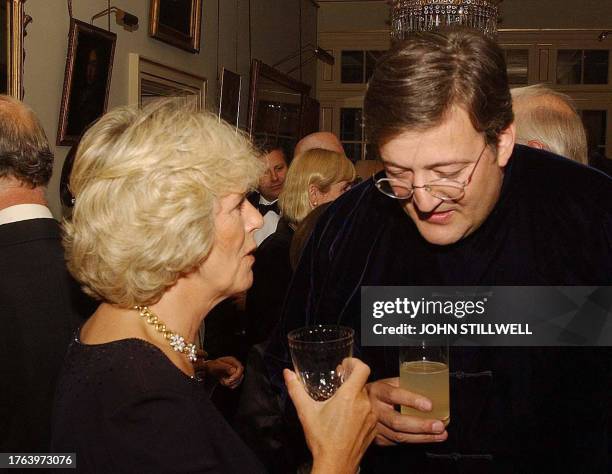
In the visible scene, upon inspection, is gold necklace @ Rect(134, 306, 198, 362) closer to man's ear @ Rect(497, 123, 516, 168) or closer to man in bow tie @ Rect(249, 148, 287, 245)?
man's ear @ Rect(497, 123, 516, 168)

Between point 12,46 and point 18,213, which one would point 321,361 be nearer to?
point 18,213

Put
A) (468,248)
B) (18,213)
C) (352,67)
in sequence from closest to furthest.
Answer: (468,248)
(18,213)
(352,67)

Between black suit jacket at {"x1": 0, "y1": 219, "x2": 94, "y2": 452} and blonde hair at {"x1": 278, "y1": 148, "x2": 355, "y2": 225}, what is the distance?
1563 millimetres

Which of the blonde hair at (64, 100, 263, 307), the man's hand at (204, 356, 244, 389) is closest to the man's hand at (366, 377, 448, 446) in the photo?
the blonde hair at (64, 100, 263, 307)

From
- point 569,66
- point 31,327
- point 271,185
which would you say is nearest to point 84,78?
point 271,185

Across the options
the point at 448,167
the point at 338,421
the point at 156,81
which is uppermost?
the point at 156,81

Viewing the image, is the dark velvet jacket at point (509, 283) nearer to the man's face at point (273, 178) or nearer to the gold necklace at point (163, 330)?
the gold necklace at point (163, 330)

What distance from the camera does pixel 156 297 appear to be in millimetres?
1386

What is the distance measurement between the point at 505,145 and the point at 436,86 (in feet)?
0.86

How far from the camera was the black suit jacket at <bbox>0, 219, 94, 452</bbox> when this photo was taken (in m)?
1.76

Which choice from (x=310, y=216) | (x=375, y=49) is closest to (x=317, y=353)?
(x=310, y=216)

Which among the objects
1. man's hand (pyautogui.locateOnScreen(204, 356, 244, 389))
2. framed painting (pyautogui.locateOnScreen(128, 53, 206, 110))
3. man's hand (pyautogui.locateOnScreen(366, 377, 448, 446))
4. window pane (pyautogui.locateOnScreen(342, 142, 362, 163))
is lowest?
man's hand (pyautogui.locateOnScreen(204, 356, 244, 389))

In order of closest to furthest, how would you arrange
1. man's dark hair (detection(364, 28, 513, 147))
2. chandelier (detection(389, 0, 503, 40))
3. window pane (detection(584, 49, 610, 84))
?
man's dark hair (detection(364, 28, 513, 147)) < chandelier (detection(389, 0, 503, 40)) < window pane (detection(584, 49, 610, 84))

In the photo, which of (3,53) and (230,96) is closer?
(3,53)
